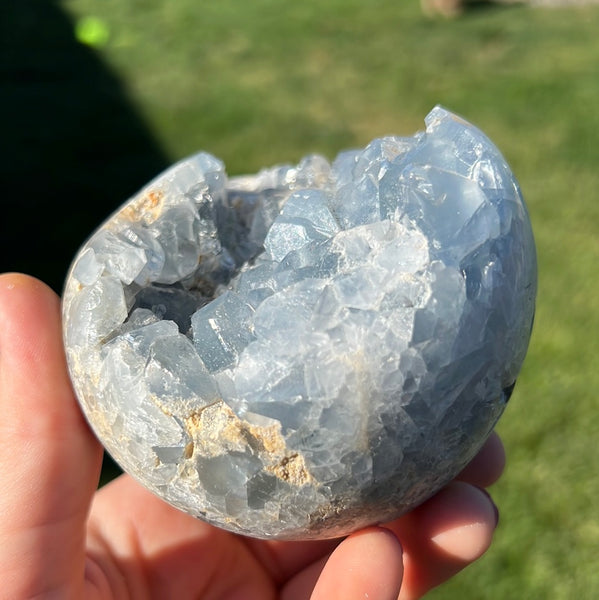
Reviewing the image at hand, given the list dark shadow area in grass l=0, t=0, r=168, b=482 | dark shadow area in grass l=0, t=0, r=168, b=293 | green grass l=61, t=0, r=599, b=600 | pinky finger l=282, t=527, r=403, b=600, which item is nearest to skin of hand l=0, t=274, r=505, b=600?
pinky finger l=282, t=527, r=403, b=600

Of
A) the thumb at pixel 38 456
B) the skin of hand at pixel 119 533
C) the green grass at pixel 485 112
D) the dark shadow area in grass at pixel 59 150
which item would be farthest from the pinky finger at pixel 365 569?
the dark shadow area in grass at pixel 59 150

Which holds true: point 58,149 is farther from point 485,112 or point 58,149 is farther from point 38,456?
point 38,456

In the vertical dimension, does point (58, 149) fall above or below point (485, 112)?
above

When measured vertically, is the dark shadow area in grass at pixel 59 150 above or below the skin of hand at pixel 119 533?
below

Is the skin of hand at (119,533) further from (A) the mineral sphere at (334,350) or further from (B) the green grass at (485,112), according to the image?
(B) the green grass at (485,112)

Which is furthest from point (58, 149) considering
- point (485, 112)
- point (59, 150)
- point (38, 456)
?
point (38, 456)

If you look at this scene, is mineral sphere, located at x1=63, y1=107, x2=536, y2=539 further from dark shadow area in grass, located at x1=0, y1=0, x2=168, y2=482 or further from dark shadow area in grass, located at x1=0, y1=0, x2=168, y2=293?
dark shadow area in grass, located at x1=0, y1=0, x2=168, y2=293
